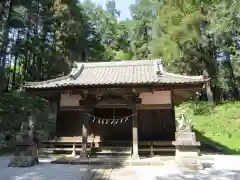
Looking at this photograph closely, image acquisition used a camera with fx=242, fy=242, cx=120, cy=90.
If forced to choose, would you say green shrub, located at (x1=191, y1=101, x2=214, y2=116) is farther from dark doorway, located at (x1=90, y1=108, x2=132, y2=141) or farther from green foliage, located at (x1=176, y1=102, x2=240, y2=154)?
dark doorway, located at (x1=90, y1=108, x2=132, y2=141)

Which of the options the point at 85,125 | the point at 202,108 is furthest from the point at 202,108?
the point at 85,125

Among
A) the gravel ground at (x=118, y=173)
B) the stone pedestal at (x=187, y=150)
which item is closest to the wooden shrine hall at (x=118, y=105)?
the gravel ground at (x=118, y=173)

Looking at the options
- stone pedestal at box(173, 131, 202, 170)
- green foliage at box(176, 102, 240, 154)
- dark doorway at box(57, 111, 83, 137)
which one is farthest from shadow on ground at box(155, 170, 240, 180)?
green foliage at box(176, 102, 240, 154)

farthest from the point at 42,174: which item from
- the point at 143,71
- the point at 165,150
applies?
the point at 143,71

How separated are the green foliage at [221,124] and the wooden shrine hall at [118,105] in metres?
5.34

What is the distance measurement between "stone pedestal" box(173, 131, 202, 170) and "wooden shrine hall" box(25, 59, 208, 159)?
5.76 feet

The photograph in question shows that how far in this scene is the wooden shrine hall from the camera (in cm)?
948

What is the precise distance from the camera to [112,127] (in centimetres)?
1148

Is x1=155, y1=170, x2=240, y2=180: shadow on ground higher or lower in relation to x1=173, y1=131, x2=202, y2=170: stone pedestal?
lower

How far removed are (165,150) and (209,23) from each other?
1568cm

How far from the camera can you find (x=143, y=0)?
32625 mm

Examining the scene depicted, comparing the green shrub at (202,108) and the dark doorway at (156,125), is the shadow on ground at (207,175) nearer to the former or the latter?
the dark doorway at (156,125)

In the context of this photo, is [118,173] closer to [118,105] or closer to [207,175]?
[207,175]

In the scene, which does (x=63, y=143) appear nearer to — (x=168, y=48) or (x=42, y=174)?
(x=42, y=174)
